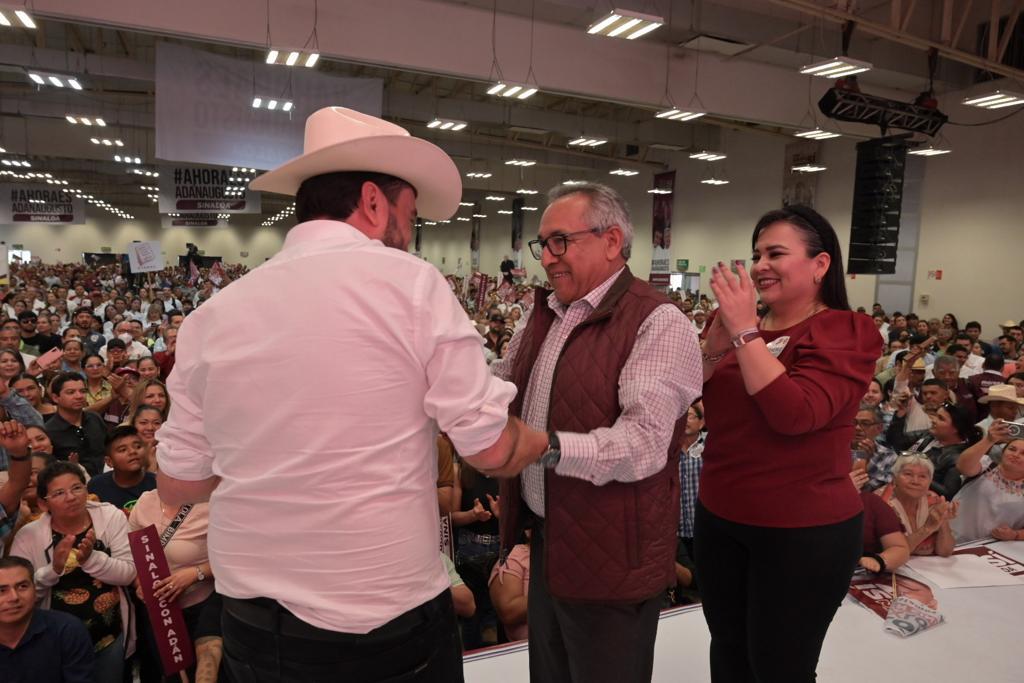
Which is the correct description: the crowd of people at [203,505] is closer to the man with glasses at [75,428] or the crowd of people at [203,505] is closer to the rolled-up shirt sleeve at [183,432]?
the man with glasses at [75,428]

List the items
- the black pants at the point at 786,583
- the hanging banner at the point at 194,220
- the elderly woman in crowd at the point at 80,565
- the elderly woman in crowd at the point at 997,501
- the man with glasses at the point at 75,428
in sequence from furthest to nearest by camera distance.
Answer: the hanging banner at the point at 194,220 → the man with glasses at the point at 75,428 → the elderly woman in crowd at the point at 997,501 → the elderly woman in crowd at the point at 80,565 → the black pants at the point at 786,583

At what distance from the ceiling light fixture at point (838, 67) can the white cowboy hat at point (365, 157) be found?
25.4 feet

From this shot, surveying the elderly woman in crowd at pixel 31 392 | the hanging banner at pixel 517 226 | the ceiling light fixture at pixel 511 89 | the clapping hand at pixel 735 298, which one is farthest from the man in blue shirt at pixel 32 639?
the hanging banner at pixel 517 226

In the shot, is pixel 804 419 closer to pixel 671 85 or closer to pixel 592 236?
pixel 592 236

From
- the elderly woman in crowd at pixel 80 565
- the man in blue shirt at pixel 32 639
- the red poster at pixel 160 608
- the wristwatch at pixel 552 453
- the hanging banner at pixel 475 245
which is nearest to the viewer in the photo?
the wristwatch at pixel 552 453

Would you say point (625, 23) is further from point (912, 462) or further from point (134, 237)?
point (134, 237)

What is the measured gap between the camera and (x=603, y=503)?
1.44 meters

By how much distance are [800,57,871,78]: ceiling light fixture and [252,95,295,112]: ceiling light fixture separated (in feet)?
21.5

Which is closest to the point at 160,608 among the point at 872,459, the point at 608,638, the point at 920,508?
the point at 608,638

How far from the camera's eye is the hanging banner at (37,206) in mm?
21562

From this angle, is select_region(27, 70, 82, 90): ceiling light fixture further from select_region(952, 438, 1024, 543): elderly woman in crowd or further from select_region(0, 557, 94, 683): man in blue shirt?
select_region(952, 438, 1024, 543): elderly woman in crowd

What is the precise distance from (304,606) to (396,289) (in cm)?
55

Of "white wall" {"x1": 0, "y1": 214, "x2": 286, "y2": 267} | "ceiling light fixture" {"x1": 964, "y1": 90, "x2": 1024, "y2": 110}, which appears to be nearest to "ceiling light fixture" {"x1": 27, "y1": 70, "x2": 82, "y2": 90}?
"ceiling light fixture" {"x1": 964, "y1": 90, "x2": 1024, "y2": 110}

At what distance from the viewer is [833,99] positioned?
29.6ft
